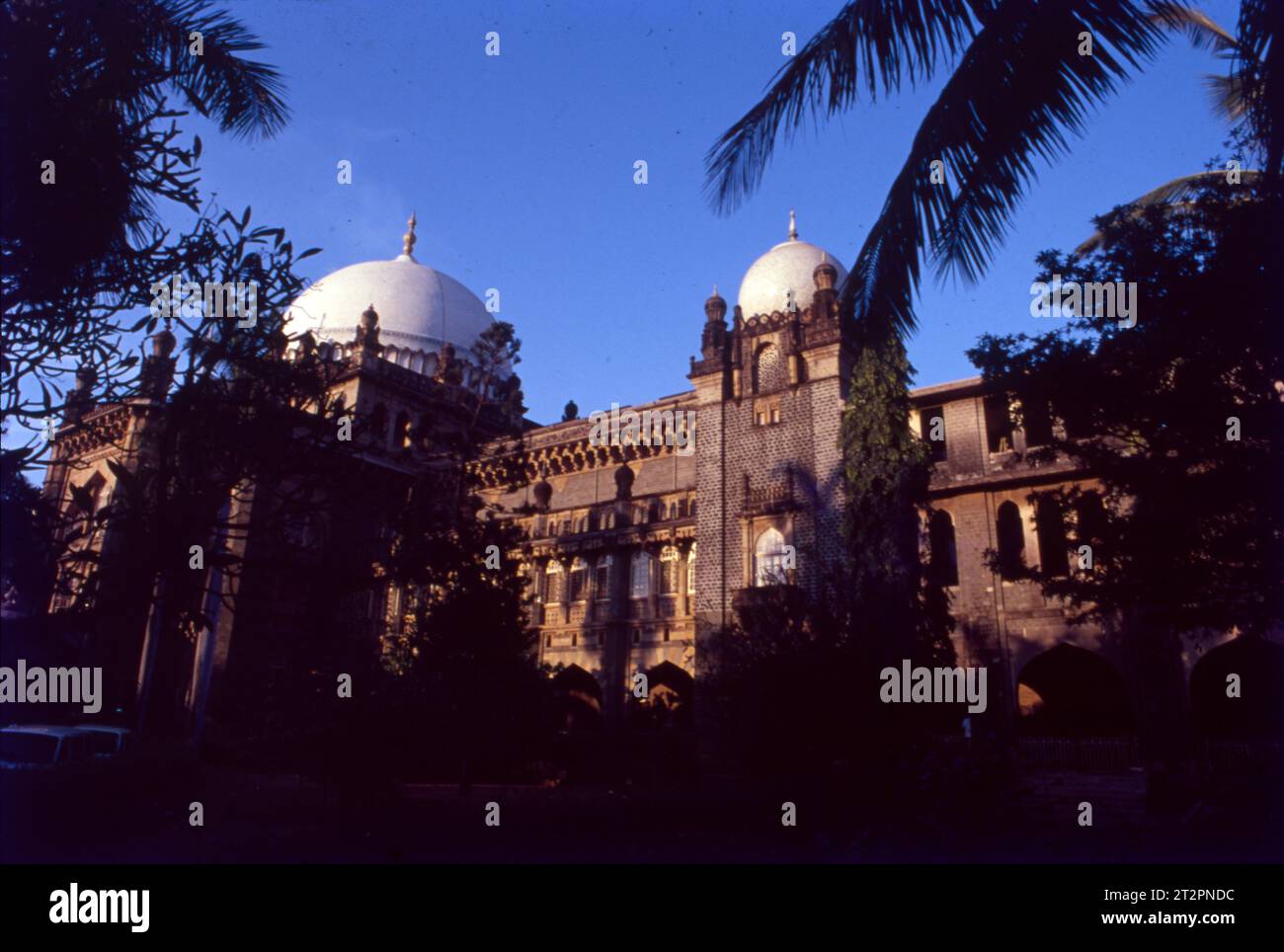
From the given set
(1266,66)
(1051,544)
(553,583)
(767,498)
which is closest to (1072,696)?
(1051,544)

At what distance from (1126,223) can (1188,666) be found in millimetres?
12784

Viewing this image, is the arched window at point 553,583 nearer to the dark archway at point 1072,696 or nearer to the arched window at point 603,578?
the arched window at point 603,578

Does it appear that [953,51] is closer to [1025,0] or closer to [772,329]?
[1025,0]

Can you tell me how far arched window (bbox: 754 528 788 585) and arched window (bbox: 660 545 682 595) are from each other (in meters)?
3.20

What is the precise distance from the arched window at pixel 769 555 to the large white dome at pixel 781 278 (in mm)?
8279

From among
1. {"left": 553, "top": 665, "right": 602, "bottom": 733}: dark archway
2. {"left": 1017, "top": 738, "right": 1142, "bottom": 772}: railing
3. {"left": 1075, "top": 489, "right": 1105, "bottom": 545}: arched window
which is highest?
{"left": 1075, "top": 489, "right": 1105, "bottom": 545}: arched window

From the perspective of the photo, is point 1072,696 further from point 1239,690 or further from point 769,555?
point 769,555

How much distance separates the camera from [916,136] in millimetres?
7062

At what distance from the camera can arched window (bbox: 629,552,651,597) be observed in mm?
29250

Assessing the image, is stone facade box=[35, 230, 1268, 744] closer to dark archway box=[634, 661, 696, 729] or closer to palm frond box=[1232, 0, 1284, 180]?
dark archway box=[634, 661, 696, 729]

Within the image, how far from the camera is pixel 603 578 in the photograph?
98.6 ft

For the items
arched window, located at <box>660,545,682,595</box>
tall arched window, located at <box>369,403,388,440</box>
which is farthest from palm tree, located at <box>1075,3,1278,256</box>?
tall arched window, located at <box>369,403,388,440</box>

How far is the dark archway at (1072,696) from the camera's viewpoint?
2330 cm
